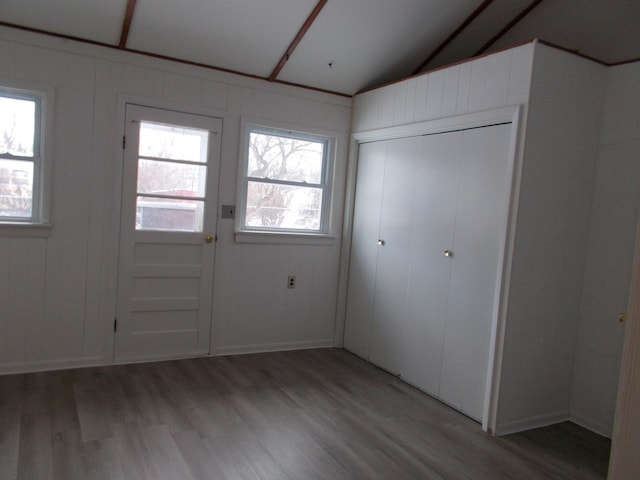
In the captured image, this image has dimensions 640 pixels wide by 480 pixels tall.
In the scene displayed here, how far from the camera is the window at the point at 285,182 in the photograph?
165 inches

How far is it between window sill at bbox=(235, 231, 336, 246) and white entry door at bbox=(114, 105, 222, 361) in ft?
0.89

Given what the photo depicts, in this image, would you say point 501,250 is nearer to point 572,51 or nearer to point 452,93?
point 452,93

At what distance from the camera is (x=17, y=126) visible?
10.9ft

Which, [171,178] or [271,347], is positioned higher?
[171,178]

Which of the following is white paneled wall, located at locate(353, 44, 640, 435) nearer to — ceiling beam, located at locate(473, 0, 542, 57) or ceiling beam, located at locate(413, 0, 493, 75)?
ceiling beam, located at locate(413, 0, 493, 75)

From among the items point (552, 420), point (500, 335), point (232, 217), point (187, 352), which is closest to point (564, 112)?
point (500, 335)

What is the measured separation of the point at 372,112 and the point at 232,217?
58.6 inches

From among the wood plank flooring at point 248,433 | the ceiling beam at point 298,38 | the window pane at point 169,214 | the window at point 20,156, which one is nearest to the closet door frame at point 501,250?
the wood plank flooring at point 248,433

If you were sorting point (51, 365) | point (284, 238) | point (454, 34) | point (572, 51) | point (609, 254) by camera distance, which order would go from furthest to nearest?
point (284, 238) < point (454, 34) < point (51, 365) < point (609, 254) < point (572, 51)

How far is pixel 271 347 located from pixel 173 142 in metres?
1.91

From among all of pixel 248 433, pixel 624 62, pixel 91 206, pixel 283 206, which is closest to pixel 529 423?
pixel 248 433

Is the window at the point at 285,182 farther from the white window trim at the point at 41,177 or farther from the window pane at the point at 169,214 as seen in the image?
the white window trim at the point at 41,177

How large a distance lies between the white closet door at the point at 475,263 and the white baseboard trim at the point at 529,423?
0.16 meters

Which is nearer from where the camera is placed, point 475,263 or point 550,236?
A: point 550,236
